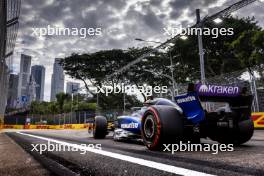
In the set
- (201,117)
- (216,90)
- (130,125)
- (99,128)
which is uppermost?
(216,90)

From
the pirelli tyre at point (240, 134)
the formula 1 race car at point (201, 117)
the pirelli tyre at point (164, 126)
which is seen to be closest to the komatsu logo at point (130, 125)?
the formula 1 race car at point (201, 117)

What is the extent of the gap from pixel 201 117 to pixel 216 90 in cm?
48

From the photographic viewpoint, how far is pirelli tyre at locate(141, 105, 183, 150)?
13.4 ft

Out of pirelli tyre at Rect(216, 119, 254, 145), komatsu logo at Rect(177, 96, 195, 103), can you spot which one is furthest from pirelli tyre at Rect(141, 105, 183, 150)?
pirelli tyre at Rect(216, 119, 254, 145)

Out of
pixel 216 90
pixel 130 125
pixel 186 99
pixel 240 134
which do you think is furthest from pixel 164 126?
pixel 130 125

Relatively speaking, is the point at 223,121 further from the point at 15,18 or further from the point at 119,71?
the point at 119,71

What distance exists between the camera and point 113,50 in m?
47.0

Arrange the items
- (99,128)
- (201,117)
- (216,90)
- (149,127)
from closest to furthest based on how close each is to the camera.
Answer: (201,117), (216,90), (149,127), (99,128)

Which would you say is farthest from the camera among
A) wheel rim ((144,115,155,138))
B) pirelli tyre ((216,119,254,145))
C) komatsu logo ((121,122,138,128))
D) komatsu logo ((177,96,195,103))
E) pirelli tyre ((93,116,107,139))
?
pirelli tyre ((93,116,107,139))

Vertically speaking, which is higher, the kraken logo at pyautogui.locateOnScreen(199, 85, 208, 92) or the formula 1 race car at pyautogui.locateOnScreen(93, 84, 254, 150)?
the kraken logo at pyautogui.locateOnScreen(199, 85, 208, 92)

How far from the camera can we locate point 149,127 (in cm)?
455

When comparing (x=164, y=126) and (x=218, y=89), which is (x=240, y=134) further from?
(x=164, y=126)

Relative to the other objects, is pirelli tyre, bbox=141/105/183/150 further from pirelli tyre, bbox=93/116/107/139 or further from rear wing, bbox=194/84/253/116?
pirelli tyre, bbox=93/116/107/139

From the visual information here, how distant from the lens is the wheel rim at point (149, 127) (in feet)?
14.4
